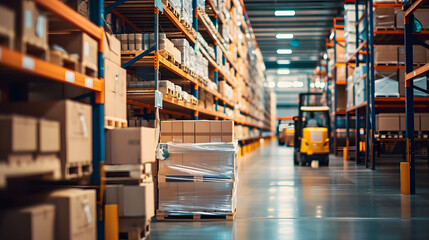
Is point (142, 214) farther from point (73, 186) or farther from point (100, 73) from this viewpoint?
point (100, 73)

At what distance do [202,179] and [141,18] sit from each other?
4.07 metres

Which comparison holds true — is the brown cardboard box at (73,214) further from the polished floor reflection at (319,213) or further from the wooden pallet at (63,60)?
the polished floor reflection at (319,213)

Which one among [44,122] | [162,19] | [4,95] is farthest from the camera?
[162,19]

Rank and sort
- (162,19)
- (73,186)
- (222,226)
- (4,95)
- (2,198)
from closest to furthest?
(2,198)
(4,95)
(73,186)
(222,226)
(162,19)

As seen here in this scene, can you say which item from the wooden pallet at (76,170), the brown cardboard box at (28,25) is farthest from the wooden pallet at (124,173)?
the brown cardboard box at (28,25)

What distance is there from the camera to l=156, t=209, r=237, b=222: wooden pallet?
5.68 meters

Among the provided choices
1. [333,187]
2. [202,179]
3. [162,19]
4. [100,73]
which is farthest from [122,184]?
[333,187]

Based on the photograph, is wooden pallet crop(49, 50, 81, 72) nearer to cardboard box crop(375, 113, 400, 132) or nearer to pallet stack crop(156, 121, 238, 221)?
pallet stack crop(156, 121, 238, 221)

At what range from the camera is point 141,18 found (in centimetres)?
855

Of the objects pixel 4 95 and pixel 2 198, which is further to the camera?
pixel 4 95

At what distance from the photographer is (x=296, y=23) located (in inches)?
1046

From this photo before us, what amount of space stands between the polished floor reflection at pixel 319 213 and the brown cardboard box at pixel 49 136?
2.03 m

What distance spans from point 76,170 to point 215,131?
282 centimetres

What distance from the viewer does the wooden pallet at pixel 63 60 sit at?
127 inches
